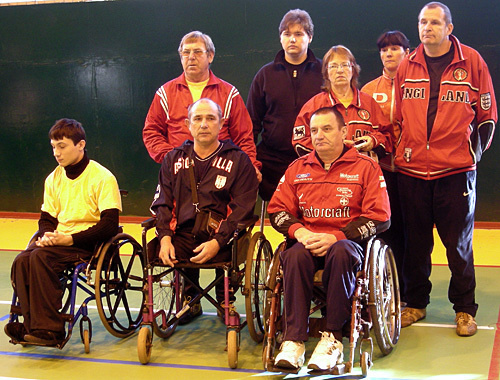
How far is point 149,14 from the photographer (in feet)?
23.1

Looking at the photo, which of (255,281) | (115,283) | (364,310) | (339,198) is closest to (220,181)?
(255,281)

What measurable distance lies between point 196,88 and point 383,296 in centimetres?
166

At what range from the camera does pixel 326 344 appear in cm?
283

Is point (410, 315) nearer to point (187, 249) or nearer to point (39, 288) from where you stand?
point (187, 249)

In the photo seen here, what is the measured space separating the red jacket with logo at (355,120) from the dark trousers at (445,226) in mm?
277

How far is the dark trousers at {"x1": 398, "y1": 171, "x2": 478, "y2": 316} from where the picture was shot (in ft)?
11.5

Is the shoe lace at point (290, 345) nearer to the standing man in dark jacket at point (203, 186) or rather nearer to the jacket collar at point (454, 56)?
the standing man in dark jacket at point (203, 186)

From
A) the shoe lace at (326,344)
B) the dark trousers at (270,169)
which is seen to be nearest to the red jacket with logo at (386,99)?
the dark trousers at (270,169)

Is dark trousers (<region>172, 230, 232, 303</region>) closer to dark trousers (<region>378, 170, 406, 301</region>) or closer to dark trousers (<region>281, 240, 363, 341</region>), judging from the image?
dark trousers (<region>281, 240, 363, 341</region>)

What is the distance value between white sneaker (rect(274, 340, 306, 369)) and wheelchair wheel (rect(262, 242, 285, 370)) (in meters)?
0.06

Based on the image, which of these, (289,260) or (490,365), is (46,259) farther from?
(490,365)

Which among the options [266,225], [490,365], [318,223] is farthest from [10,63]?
[490,365]

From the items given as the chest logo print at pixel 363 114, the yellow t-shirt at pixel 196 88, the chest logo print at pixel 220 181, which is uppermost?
the yellow t-shirt at pixel 196 88

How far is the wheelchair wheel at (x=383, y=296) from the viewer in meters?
2.97
